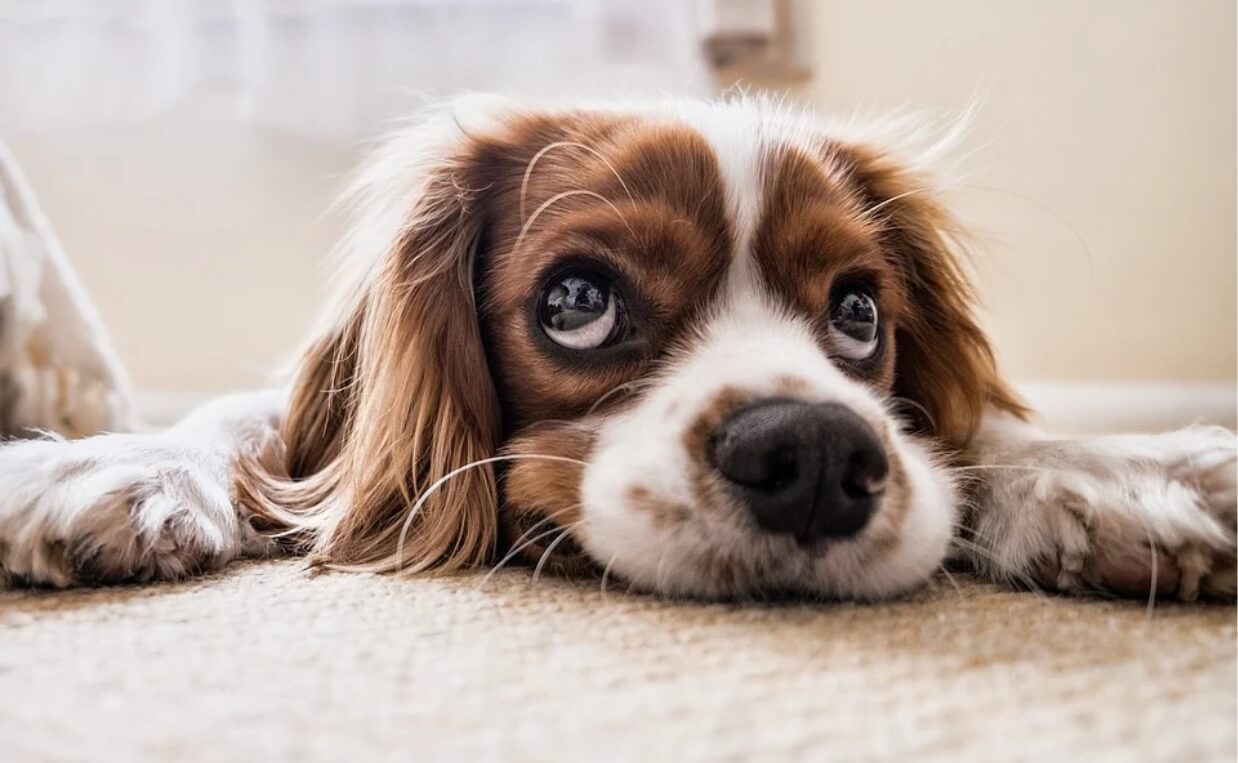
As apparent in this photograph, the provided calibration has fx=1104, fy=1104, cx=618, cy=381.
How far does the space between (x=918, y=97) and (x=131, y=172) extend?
2.09 m

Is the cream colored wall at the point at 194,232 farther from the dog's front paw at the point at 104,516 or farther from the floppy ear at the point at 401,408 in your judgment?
the dog's front paw at the point at 104,516

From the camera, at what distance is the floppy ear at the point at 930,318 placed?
150 cm

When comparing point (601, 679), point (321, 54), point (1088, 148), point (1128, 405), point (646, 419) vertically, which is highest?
point (321, 54)

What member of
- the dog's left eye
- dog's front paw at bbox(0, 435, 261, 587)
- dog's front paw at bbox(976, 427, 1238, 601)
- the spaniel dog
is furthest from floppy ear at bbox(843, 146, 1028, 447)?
dog's front paw at bbox(0, 435, 261, 587)

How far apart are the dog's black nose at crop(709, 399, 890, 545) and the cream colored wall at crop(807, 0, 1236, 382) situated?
2038 millimetres

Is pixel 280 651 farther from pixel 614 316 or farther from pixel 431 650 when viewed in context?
pixel 614 316

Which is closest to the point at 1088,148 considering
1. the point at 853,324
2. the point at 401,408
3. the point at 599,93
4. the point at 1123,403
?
the point at 1123,403

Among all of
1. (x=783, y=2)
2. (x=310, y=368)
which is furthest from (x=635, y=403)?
(x=783, y=2)

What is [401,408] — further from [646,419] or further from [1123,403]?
[1123,403]

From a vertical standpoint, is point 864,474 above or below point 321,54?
below

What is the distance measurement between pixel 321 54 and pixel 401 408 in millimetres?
1788

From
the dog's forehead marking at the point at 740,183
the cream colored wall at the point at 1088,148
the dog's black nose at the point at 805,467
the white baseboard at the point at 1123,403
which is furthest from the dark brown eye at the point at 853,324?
the white baseboard at the point at 1123,403

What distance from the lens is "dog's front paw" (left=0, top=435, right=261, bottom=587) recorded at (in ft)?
3.33

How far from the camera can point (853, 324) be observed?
133 centimetres
